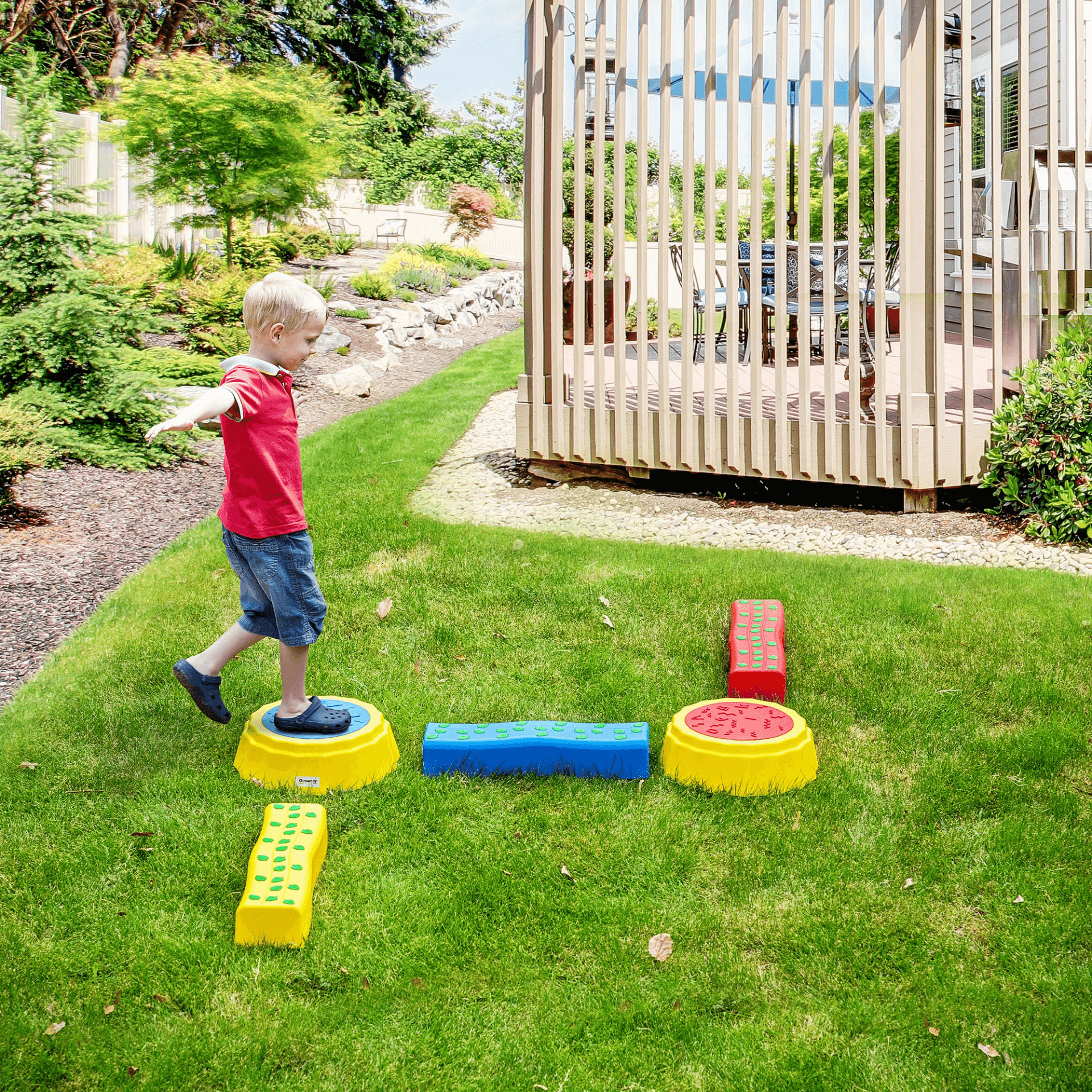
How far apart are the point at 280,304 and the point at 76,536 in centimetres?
355

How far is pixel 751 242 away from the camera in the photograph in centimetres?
609

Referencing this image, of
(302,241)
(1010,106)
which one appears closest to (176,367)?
(1010,106)

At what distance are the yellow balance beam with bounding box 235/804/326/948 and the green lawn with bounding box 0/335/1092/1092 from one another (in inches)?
2.3

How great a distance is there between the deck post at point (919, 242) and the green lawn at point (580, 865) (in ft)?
3.99

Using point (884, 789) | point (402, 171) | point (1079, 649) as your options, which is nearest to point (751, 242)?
point (1079, 649)

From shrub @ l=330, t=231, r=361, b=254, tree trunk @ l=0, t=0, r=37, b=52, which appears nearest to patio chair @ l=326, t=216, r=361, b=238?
shrub @ l=330, t=231, r=361, b=254

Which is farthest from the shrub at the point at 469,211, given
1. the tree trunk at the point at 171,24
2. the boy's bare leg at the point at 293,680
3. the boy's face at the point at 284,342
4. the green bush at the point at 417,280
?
the boy's bare leg at the point at 293,680

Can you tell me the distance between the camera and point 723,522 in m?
6.22

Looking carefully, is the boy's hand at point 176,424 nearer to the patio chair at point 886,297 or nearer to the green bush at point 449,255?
the patio chair at point 886,297

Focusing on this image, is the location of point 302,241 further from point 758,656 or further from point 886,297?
point 758,656

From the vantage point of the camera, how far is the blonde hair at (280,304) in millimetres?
3223

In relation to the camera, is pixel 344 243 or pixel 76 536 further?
pixel 344 243

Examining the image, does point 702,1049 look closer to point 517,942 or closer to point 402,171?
point 517,942

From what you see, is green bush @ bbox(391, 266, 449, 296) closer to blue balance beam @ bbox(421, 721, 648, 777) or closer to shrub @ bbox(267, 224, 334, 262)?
shrub @ bbox(267, 224, 334, 262)
